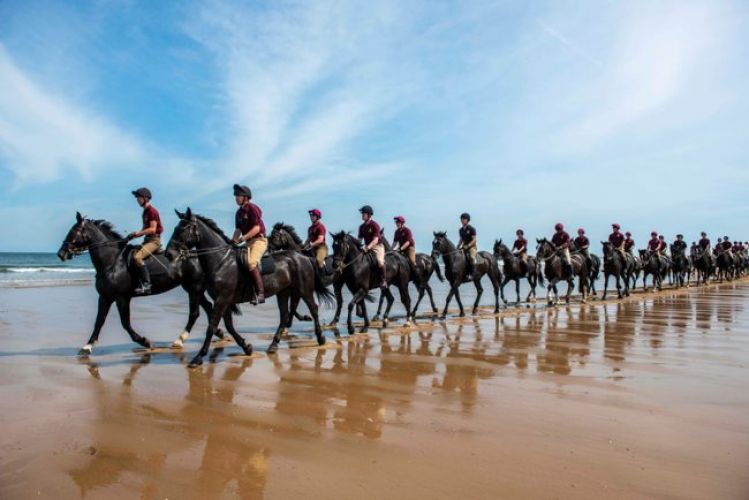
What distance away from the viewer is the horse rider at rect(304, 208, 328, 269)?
10720 millimetres

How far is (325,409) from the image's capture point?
5.23 m

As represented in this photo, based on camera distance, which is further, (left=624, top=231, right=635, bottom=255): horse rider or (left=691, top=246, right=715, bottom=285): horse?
(left=691, top=246, right=715, bottom=285): horse

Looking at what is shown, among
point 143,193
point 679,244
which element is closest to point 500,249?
point 143,193

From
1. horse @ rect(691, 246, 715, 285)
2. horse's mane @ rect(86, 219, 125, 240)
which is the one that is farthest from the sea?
horse @ rect(691, 246, 715, 285)

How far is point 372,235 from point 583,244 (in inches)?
482

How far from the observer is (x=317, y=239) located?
1086cm

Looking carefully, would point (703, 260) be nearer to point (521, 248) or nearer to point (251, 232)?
point (521, 248)

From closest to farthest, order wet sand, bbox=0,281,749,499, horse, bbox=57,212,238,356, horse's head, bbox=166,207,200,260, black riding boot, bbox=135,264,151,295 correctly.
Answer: wet sand, bbox=0,281,749,499
horse's head, bbox=166,207,200,260
horse, bbox=57,212,238,356
black riding boot, bbox=135,264,151,295

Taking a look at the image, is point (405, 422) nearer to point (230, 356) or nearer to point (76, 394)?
point (76, 394)

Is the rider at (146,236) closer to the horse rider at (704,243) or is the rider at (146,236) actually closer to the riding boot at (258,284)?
the riding boot at (258,284)

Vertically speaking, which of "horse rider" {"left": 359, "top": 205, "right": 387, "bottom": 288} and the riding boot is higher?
"horse rider" {"left": 359, "top": 205, "right": 387, "bottom": 288}

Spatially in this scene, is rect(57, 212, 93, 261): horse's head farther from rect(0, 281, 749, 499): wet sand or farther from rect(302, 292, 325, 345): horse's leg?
rect(302, 292, 325, 345): horse's leg

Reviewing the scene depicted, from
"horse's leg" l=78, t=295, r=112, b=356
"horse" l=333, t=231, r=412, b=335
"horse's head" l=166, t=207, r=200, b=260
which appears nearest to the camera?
"horse's head" l=166, t=207, r=200, b=260

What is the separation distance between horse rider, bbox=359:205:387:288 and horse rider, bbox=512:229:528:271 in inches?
350
